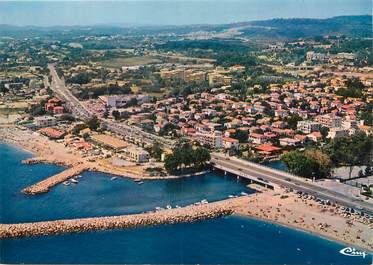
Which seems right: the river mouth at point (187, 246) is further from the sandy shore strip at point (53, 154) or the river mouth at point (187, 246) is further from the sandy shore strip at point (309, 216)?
the sandy shore strip at point (53, 154)

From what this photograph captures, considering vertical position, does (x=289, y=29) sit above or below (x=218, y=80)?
above

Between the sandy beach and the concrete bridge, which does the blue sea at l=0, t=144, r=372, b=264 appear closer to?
the concrete bridge

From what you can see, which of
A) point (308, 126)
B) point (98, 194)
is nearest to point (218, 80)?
point (308, 126)

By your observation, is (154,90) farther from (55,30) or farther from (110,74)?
(55,30)

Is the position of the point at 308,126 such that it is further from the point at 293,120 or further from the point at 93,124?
the point at 93,124

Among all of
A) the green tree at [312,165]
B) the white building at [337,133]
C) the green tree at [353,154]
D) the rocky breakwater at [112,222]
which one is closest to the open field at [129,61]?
the white building at [337,133]

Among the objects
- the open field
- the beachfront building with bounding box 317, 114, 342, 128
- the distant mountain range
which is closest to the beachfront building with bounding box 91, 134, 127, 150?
the beachfront building with bounding box 317, 114, 342, 128
